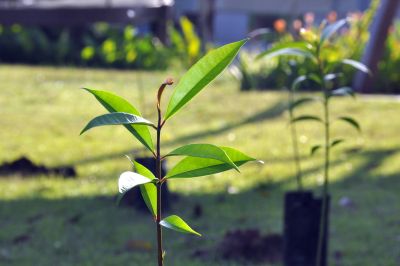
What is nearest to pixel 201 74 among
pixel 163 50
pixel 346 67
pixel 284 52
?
pixel 284 52

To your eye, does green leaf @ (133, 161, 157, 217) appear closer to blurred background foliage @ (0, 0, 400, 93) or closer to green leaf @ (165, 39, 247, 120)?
green leaf @ (165, 39, 247, 120)

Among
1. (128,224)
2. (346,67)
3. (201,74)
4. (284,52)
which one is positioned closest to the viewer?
(201,74)

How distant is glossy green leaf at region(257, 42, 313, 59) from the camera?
335 cm

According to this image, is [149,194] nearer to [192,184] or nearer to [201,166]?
[201,166]

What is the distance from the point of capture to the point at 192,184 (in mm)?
6965

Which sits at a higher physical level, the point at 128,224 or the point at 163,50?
the point at 163,50

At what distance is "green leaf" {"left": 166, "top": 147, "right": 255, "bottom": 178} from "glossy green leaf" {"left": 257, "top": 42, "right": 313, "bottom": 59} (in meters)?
1.12

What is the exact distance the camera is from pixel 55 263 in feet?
16.9

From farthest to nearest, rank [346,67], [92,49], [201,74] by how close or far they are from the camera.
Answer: [92,49] → [346,67] → [201,74]

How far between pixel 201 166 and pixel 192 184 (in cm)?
472

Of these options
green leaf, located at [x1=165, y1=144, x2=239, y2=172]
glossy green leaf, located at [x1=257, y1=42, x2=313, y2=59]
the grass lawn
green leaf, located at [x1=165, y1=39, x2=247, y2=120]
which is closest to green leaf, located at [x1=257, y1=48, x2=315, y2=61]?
glossy green leaf, located at [x1=257, y1=42, x2=313, y2=59]

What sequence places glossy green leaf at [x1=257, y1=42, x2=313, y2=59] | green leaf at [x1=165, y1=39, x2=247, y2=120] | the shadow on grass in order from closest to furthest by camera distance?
1. green leaf at [x1=165, y1=39, x2=247, y2=120]
2. glossy green leaf at [x1=257, y1=42, x2=313, y2=59]
3. the shadow on grass

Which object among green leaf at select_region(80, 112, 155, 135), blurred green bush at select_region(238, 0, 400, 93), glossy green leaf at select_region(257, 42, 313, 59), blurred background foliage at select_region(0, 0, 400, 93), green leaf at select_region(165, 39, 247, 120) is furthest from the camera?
blurred background foliage at select_region(0, 0, 400, 93)

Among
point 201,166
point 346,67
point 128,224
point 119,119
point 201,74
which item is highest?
point 346,67
